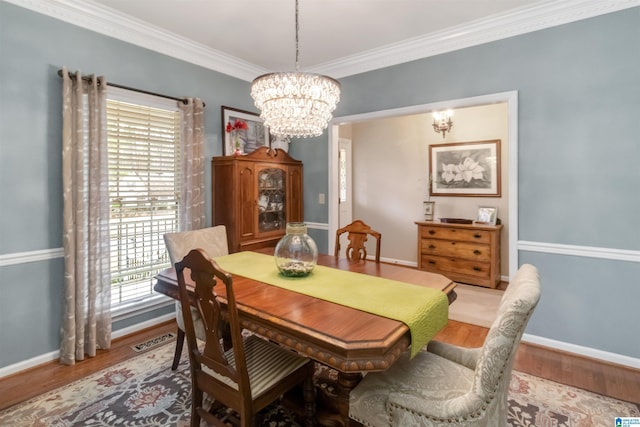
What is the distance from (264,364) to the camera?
166 centimetres

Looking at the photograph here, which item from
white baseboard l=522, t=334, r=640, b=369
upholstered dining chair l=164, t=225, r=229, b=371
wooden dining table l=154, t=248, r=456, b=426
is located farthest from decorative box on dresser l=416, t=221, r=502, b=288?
upholstered dining chair l=164, t=225, r=229, b=371

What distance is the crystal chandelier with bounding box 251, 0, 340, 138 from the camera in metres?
1.99

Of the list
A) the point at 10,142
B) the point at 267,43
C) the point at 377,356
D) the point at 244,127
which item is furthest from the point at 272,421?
the point at 267,43

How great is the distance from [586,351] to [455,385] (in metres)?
1.95

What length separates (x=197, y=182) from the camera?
11.0ft

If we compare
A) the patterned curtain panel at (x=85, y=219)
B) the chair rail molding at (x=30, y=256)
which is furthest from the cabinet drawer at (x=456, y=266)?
the chair rail molding at (x=30, y=256)

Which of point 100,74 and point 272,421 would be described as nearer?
point 272,421

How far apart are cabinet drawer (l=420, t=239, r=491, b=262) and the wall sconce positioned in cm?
164

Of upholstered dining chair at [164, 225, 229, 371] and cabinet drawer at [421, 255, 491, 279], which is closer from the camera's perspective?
upholstered dining chair at [164, 225, 229, 371]

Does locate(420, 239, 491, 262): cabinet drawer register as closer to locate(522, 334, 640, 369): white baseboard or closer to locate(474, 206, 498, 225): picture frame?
locate(474, 206, 498, 225): picture frame

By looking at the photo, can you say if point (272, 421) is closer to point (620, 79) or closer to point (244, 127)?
point (244, 127)

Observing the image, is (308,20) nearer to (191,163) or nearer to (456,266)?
(191,163)

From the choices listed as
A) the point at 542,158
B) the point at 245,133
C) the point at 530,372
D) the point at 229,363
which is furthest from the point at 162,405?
the point at 542,158

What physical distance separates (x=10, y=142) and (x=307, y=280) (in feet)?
7.45
